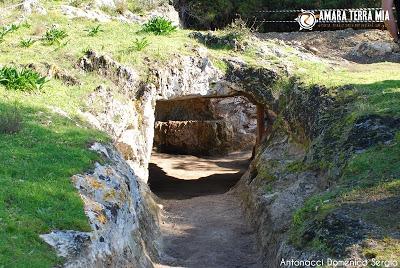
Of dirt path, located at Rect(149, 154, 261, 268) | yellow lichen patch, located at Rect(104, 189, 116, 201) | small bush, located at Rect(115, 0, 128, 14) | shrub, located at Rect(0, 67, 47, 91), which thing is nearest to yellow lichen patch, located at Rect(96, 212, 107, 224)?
yellow lichen patch, located at Rect(104, 189, 116, 201)

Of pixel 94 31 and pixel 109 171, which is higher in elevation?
pixel 94 31

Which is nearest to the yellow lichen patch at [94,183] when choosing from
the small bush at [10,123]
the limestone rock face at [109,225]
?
the limestone rock face at [109,225]

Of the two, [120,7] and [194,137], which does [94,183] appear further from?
[194,137]

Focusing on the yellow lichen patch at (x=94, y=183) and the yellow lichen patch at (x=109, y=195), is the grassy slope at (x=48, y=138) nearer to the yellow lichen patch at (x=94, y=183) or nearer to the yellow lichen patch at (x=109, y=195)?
the yellow lichen patch at (x=94, y=183)

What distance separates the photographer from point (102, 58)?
16078 mm

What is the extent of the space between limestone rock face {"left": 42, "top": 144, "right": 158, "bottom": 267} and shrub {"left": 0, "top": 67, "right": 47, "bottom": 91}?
3.44 metres

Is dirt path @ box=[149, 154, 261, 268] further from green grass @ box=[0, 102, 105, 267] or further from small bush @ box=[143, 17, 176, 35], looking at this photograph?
small bush @ box=[143, 17, 176, 35]

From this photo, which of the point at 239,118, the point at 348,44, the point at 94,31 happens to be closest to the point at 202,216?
the point at 94,31

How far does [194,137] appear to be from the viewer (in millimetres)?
26156

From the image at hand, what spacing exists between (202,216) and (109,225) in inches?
260

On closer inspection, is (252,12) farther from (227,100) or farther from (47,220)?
(47,220)

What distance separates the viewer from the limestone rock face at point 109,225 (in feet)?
25.1

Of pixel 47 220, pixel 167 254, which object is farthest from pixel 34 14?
pixel 47 220

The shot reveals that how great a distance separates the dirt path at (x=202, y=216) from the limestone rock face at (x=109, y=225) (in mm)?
1059
